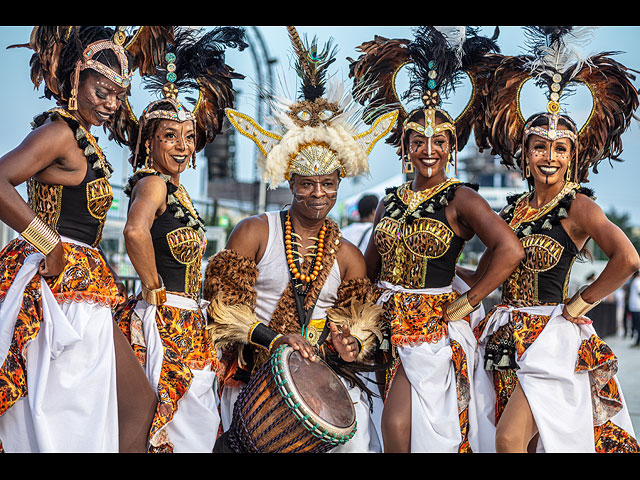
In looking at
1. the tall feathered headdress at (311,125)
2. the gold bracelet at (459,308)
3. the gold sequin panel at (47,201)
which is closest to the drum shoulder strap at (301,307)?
the tall feathered headdress at (311,125)

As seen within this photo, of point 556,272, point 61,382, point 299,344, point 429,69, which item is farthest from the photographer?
point 429,69

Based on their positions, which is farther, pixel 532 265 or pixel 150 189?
pixel 532 265

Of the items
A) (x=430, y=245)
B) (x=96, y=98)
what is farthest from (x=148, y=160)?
(x=430, y=245)

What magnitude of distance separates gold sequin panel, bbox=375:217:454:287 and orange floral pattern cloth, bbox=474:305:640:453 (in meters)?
0.62

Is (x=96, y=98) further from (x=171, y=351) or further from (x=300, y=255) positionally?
(x=300, y=255)

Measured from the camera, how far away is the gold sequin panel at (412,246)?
4.22m

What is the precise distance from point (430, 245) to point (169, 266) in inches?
62.0

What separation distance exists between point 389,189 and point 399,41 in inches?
39.2

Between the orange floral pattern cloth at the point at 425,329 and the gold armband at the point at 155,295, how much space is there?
141cm

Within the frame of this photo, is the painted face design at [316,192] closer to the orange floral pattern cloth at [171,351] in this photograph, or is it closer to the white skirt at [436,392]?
the white skirt at [436,392]

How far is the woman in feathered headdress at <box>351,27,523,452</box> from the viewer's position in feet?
13.1

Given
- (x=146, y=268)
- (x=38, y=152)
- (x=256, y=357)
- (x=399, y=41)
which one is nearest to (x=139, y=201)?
(x=146, y=268)

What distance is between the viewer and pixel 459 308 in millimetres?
4133

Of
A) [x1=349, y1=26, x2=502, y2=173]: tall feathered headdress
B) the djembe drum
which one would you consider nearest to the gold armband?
the djembe drum
